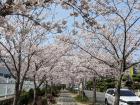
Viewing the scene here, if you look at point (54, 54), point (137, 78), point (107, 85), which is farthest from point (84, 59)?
point (107, 85)

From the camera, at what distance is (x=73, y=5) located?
7.75 metres

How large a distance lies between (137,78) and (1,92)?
53.3m

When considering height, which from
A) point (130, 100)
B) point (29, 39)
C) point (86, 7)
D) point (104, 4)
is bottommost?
point (130, 100)

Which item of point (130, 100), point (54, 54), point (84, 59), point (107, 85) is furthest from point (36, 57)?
point (107, 85)

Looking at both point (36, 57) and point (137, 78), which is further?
point (137, 78)

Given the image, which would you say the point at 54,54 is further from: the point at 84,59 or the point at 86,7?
the point at 86,7

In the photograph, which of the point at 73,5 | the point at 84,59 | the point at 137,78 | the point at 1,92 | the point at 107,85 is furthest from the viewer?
the point at 107,85

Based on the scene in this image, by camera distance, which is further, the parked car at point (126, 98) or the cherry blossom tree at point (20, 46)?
the parked car at point (126, 98)

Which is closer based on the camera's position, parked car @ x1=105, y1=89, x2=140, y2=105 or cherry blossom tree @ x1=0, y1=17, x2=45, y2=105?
cherry blossom tree @ x1=0, y1=17, x2=45, y2=105

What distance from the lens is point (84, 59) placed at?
2750cm

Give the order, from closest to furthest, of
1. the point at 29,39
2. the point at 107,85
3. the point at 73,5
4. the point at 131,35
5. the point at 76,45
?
the point at 73,5
the point at 29,39
the point at 76,45
the point at 131,35
the point at 107,85

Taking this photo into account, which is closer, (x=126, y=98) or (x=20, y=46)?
(x=20, y=46)

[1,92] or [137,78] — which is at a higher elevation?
[137,78]

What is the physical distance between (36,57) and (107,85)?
5942cm
